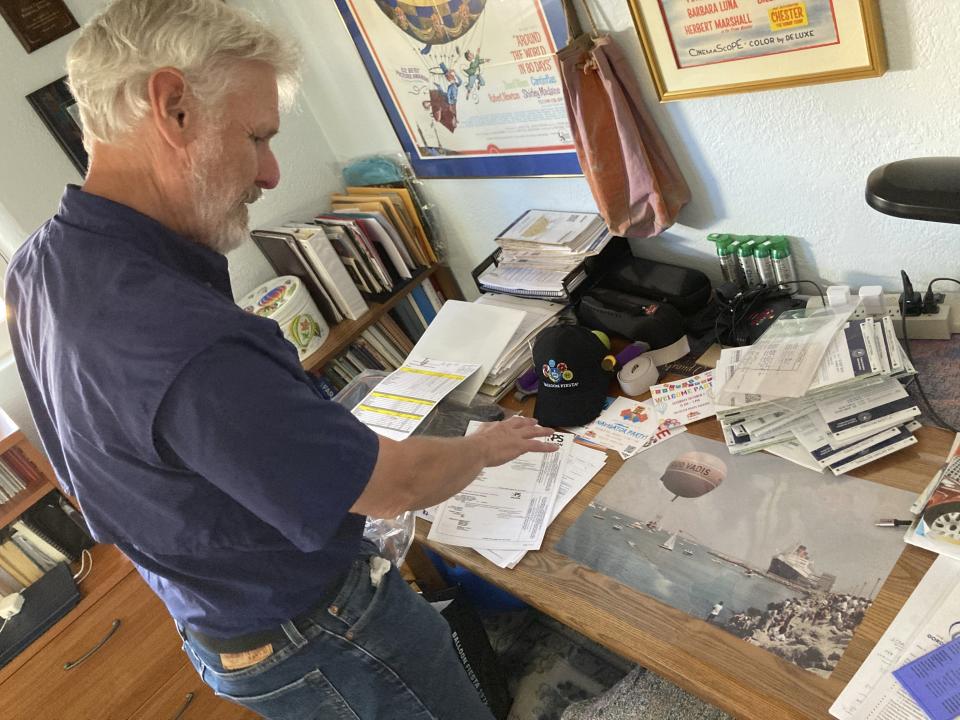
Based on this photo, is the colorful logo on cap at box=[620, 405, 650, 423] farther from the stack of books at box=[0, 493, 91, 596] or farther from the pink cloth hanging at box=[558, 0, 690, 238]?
the stack of books at box=[0, 493, 91, 596]

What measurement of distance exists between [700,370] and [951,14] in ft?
2.30

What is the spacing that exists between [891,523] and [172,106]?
1.08 metres

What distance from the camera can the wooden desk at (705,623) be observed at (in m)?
0.93

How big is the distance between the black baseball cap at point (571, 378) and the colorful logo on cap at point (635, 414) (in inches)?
2.2

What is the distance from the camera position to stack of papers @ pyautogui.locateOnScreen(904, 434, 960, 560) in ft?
3.19

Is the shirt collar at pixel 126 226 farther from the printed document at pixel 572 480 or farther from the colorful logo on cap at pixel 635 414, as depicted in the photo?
the colorful logo on cap at pixel 635 414

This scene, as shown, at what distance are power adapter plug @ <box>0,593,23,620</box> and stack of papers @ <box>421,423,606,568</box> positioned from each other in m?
1.19

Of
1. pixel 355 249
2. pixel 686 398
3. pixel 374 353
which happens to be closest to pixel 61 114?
pixel 355 249

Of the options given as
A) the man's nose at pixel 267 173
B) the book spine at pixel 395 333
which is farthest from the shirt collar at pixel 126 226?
the book spine at pixel 395 333

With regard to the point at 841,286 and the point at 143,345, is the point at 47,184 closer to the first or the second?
the point at 143,345

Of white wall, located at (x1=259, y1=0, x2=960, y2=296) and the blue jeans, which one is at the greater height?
white wall, located at (x1=259, y1=0, x2=960, y2=296)

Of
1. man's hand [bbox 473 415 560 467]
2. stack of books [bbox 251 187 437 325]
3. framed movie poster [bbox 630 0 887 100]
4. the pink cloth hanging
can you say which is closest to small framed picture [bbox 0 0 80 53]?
stack of books [bbox 251 187 437 325]

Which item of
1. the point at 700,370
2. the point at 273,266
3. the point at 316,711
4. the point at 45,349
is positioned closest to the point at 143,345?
the point at 45,349

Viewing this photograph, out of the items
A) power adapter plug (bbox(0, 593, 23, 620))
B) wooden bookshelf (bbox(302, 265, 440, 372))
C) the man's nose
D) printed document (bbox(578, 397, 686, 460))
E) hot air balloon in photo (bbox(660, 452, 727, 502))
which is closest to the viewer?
the man's nose
